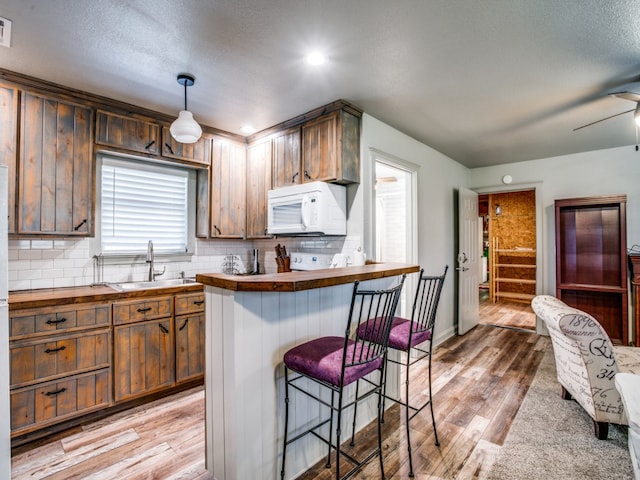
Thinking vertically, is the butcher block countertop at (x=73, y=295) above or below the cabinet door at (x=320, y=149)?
below

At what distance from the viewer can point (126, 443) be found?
2115 mm

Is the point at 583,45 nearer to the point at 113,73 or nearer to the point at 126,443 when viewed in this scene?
the point at 113,73

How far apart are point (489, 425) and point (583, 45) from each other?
2.59 meters

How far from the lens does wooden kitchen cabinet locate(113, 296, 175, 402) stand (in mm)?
2455

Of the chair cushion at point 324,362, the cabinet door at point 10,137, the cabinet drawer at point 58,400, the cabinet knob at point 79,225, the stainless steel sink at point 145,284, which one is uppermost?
the cabinet door at point 10,137

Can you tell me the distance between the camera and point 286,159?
322cm

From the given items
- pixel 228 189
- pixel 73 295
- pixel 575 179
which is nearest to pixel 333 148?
pixel 228 189

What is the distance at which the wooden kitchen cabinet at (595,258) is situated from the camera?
4.01m

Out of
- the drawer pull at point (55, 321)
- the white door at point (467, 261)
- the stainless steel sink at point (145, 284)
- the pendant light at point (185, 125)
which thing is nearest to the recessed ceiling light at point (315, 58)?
the pendant light at point (185, 125)

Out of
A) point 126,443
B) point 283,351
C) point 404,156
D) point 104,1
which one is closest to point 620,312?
point 404,156

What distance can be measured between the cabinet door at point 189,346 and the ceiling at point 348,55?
6.34 feet

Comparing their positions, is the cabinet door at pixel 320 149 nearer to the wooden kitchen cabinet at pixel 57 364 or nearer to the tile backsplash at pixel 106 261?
the tile backsplash at pixel 106 261

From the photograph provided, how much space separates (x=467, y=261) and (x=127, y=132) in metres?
4.44

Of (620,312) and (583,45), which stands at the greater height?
(583,45)
